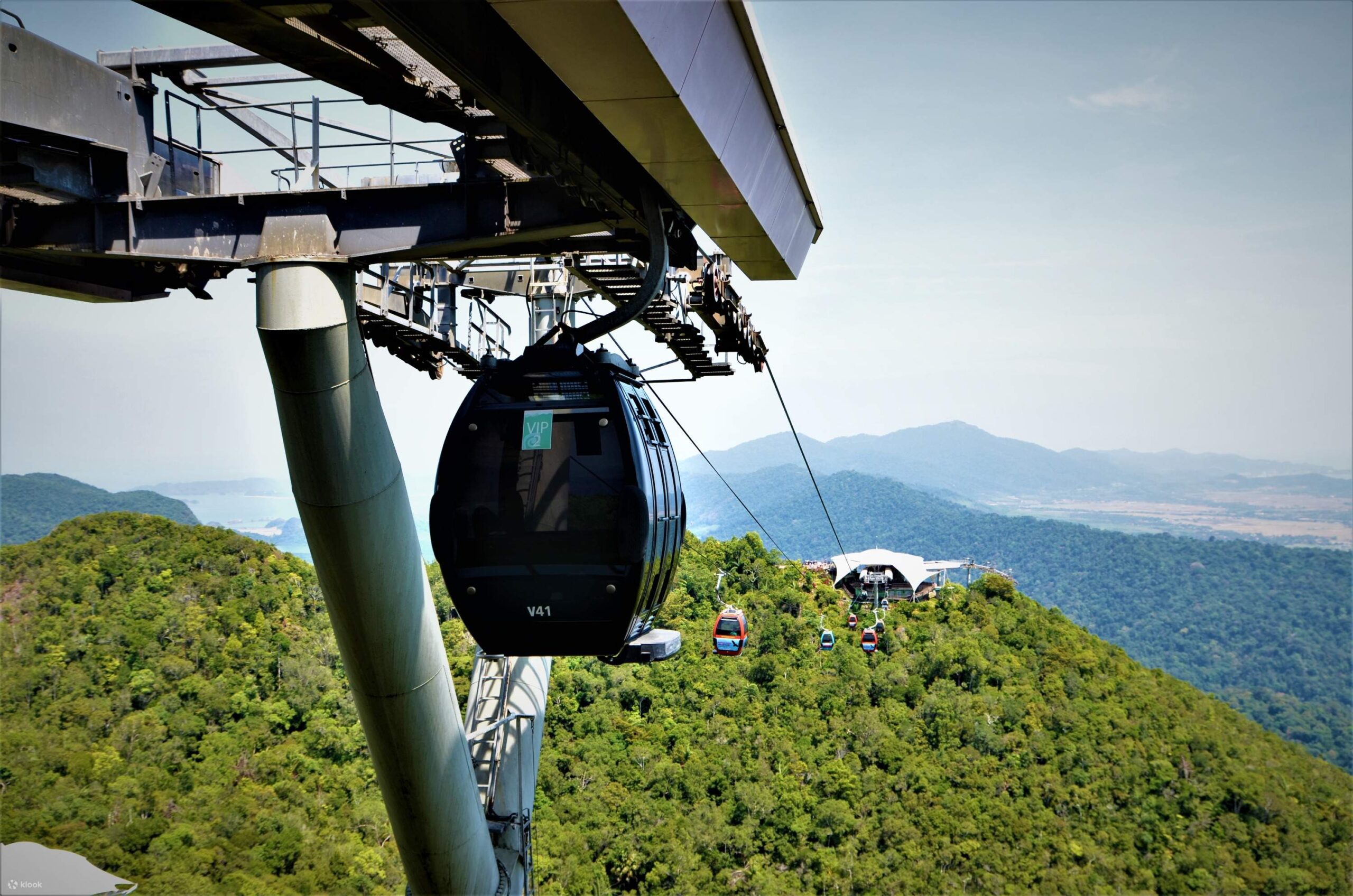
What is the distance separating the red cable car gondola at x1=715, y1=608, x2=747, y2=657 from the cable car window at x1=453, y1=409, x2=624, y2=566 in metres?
20.0

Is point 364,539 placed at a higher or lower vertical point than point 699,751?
higher

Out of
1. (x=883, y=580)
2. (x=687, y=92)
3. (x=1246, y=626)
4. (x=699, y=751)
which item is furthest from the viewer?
(x=1246, y=626)

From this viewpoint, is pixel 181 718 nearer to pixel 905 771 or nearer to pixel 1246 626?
pixel 905 771

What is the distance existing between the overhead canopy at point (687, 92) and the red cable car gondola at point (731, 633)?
802 inches

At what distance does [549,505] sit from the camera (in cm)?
513

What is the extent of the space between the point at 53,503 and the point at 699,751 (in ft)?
147

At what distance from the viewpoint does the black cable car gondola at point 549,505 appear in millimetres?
5094

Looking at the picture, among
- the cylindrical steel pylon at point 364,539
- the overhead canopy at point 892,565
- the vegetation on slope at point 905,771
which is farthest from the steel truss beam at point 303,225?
the overhead canopy at point 892,565

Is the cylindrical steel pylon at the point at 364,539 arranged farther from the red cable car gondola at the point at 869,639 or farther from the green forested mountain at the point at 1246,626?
the green forested mountain at the point at 1246,626

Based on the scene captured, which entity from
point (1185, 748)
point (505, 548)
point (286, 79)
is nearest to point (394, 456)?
point (505, 548)

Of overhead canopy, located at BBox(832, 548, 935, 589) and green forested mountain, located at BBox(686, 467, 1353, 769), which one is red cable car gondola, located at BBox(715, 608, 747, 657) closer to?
overhead canopy, located at BBox(832, 548, 935, 589)

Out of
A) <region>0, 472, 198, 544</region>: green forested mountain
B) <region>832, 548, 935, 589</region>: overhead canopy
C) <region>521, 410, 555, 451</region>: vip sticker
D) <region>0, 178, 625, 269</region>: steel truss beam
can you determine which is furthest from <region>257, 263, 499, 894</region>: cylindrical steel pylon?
<region>0, 472, 198, 544</region>: green forested mountain

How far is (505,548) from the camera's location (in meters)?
5.18

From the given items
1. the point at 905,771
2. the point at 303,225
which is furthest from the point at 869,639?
the point at 303,225
